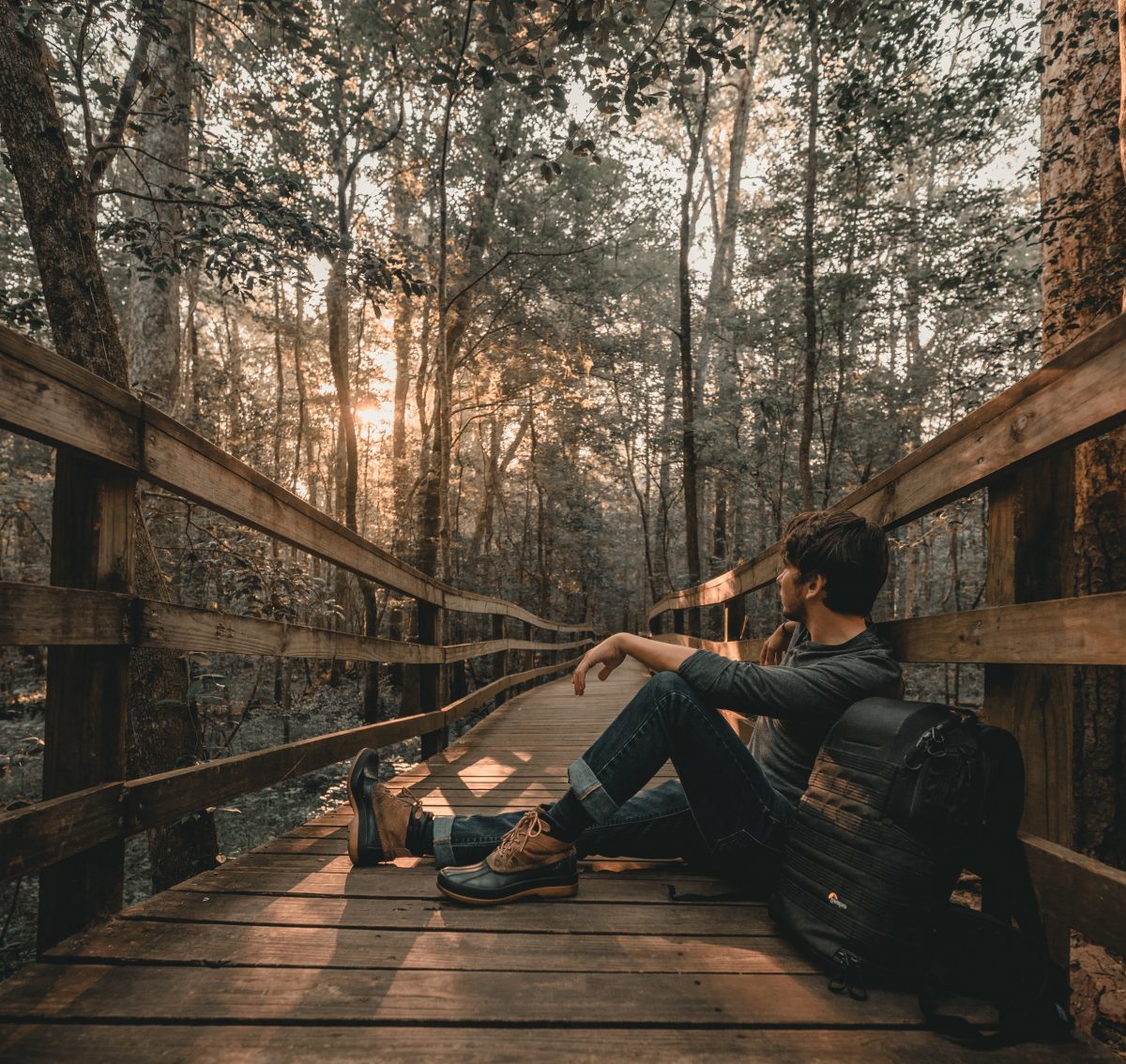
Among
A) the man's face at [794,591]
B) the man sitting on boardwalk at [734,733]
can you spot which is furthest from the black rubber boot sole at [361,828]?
the man's face at [794,591]

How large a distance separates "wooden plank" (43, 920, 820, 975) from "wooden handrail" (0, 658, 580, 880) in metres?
0.25

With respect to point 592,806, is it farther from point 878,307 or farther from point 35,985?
point 878,307

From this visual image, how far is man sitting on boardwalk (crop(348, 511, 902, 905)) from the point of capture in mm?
1713

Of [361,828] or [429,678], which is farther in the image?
[429,678]

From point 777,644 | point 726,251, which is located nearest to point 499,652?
point 777,644

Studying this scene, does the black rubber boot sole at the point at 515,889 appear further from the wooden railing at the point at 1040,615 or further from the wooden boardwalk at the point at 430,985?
the wooden railing at the point at 1040,615

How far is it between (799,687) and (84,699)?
5.69ft

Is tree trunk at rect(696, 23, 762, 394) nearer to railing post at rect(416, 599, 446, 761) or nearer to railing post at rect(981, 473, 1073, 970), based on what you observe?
railing post at rect(416, 599, 446, 761)

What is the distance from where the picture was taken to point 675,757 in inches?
74.7

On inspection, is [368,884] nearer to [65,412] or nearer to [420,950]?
[420,950]

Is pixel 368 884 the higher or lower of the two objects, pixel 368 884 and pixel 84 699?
the lower

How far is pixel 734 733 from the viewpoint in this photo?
1814 millimetres

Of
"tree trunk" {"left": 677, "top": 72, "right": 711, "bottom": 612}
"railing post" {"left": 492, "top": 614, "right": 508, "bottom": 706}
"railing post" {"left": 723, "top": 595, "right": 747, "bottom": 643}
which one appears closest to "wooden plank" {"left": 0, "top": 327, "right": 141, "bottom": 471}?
"railing post" {"left": 723, "top": 595, "right": 747, "bottom": 643}

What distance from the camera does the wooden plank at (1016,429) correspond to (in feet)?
4.08
